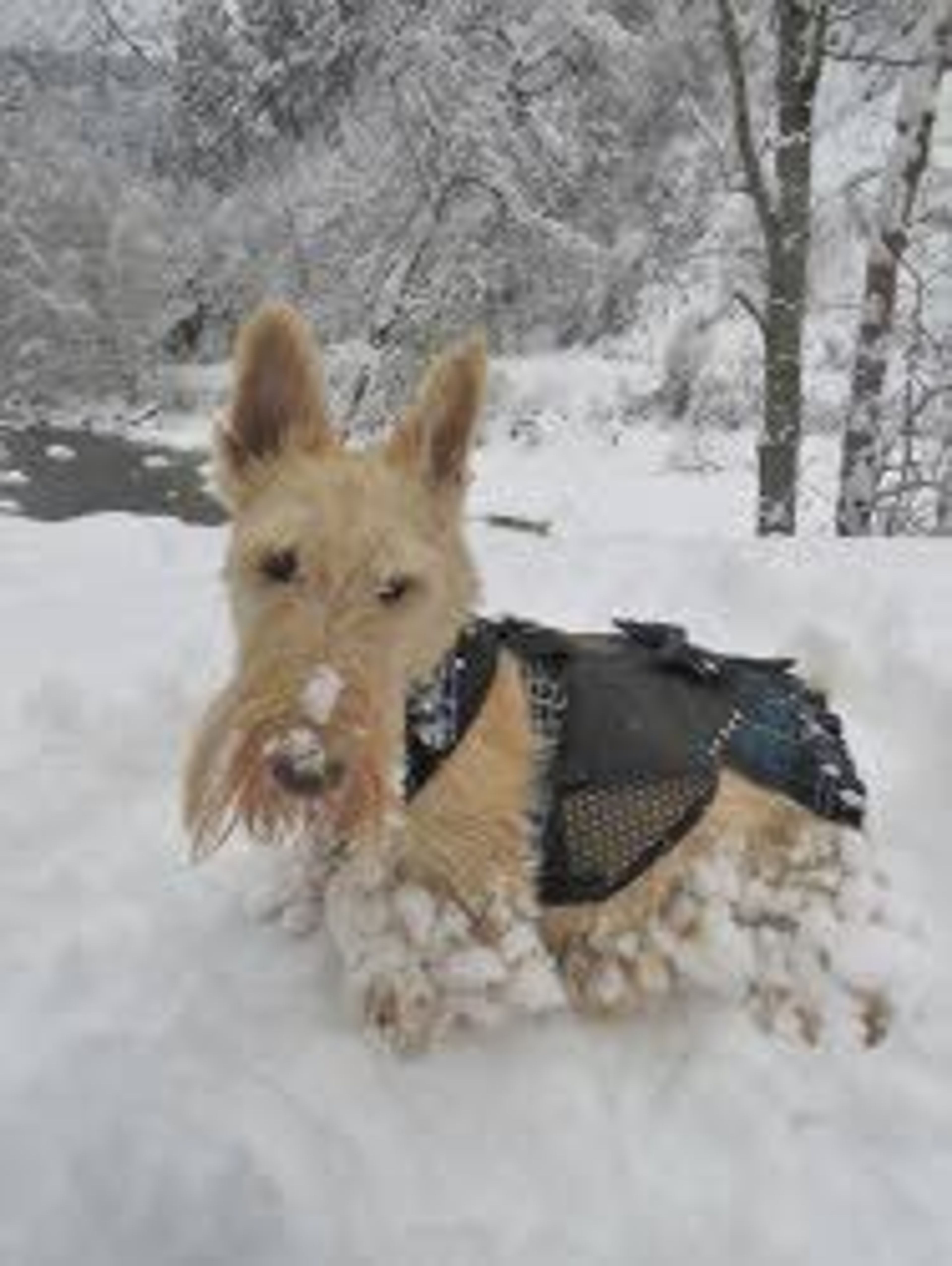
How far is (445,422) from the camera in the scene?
12.1 feet

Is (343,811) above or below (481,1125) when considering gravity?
above

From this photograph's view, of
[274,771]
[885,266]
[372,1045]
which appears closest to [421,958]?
[372,1045]

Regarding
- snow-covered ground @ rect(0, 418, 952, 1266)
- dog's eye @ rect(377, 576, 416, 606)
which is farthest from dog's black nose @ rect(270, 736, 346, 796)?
snow-covered ground @ rect(0, 418, 952, 1266)

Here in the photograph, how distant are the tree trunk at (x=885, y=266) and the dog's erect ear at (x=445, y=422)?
7.52 m

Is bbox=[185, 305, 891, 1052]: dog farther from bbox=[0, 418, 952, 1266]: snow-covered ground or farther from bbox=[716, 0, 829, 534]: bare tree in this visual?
bbox=[716, 0, 829, 534]: bare tree

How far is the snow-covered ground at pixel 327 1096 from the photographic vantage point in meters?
3.30

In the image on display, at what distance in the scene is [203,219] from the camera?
3138 cm

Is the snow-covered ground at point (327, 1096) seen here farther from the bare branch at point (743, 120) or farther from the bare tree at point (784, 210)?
the bare branch at point (743, 120)

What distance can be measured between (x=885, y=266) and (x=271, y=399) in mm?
7691

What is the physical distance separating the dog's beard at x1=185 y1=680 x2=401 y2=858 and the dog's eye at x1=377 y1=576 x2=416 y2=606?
259mm

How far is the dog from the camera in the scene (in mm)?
3326

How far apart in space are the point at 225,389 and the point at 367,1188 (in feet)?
6.25

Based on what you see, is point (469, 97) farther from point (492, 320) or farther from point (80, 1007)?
point (80, 1007)

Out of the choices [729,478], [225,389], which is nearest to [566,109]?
[729,478]
